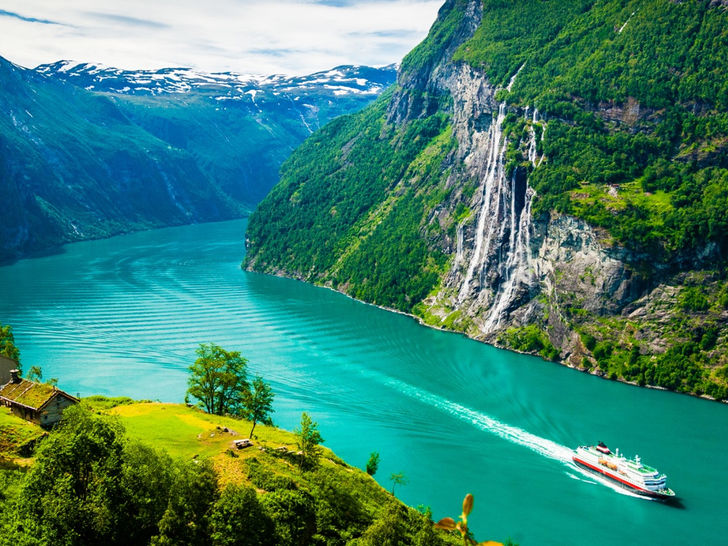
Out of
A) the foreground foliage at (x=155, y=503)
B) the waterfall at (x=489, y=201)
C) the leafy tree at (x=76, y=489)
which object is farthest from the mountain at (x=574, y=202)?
the leafy tree at (x=76, y=489)

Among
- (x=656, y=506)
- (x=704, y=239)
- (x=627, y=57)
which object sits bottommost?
(x=656, y=506)

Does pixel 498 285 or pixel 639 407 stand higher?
pixel 498 285

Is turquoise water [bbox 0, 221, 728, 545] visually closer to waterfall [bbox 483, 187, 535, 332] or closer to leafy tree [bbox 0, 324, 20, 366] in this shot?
waterfall [bbox 483, 187, 535, 332]

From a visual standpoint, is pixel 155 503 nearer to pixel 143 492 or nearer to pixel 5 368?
pixel 143 492

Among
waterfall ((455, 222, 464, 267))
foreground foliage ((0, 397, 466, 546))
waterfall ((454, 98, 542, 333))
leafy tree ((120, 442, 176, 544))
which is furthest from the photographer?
waterfall ((455, 222, 464, 267))

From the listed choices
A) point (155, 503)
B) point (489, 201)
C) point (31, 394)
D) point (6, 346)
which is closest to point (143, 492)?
point (155, 503)

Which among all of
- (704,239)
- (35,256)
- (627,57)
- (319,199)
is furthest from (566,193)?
(35,256)

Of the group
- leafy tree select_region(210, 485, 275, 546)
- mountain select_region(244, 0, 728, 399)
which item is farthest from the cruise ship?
leafy tree select_region(210, 485, 275, 546)

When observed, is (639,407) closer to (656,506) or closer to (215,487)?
(656,506)
